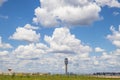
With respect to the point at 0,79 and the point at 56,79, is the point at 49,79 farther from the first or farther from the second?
the point at 0,79

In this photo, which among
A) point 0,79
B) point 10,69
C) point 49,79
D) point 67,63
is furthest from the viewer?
point 67,63

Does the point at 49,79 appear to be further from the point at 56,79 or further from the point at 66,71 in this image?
the point at 66,71

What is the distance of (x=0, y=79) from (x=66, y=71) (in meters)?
46.8

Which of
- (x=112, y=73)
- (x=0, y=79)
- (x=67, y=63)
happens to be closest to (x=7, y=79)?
Answer: (x=0, y=79)

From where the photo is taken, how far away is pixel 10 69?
83.7 m

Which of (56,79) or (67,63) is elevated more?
(67,63)

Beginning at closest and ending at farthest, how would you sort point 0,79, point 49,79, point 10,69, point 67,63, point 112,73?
point 0,79 → point 49,79 → point 10,69 → point 67,63 → point 112,73

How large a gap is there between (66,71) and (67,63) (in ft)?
16.5

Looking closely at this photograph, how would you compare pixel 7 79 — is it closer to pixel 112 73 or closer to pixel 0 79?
pixel 0 79

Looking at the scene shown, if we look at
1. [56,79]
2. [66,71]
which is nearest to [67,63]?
[66,71]

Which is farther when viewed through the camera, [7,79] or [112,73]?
[112,73]

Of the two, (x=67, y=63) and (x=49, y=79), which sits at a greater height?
(x=67, y=63)

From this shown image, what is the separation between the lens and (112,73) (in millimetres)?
137750

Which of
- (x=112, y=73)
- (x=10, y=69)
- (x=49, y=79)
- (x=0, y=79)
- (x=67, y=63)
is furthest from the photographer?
(x=112, y=73)
